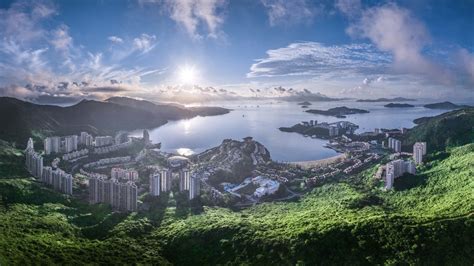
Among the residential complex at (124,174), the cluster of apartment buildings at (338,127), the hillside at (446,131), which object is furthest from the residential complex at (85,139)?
the hillside at (446,131)

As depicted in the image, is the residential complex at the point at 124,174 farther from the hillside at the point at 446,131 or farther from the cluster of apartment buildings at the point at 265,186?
the hillside at the point at 446,131

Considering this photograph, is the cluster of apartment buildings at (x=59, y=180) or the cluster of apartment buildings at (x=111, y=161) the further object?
the cluster of apartment buildings at (x=111, y=161)

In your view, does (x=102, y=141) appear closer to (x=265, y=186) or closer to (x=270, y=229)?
(x=265, y=186)

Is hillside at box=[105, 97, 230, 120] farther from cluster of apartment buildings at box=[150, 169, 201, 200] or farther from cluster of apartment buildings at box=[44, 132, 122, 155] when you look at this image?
cluster of apartment buildings at box=[150, 169, 201, 200]

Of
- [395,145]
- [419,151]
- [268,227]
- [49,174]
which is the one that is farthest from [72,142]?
[419,151]

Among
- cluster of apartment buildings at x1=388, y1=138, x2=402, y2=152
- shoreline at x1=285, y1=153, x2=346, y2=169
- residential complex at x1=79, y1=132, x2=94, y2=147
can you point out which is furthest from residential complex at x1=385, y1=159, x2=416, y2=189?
residential complex at x1=79, y1=132, x2=94, y2=147

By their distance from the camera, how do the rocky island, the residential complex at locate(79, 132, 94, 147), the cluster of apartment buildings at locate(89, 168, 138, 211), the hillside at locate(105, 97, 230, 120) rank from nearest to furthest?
1. the cluster of apartment buildings at locate(89, 168, 138, 211)
2. the hillside at locate(105, 97, 230, 120)
3. the rocky island
4. the residential complex at locate(79, 132, 94, 147)
